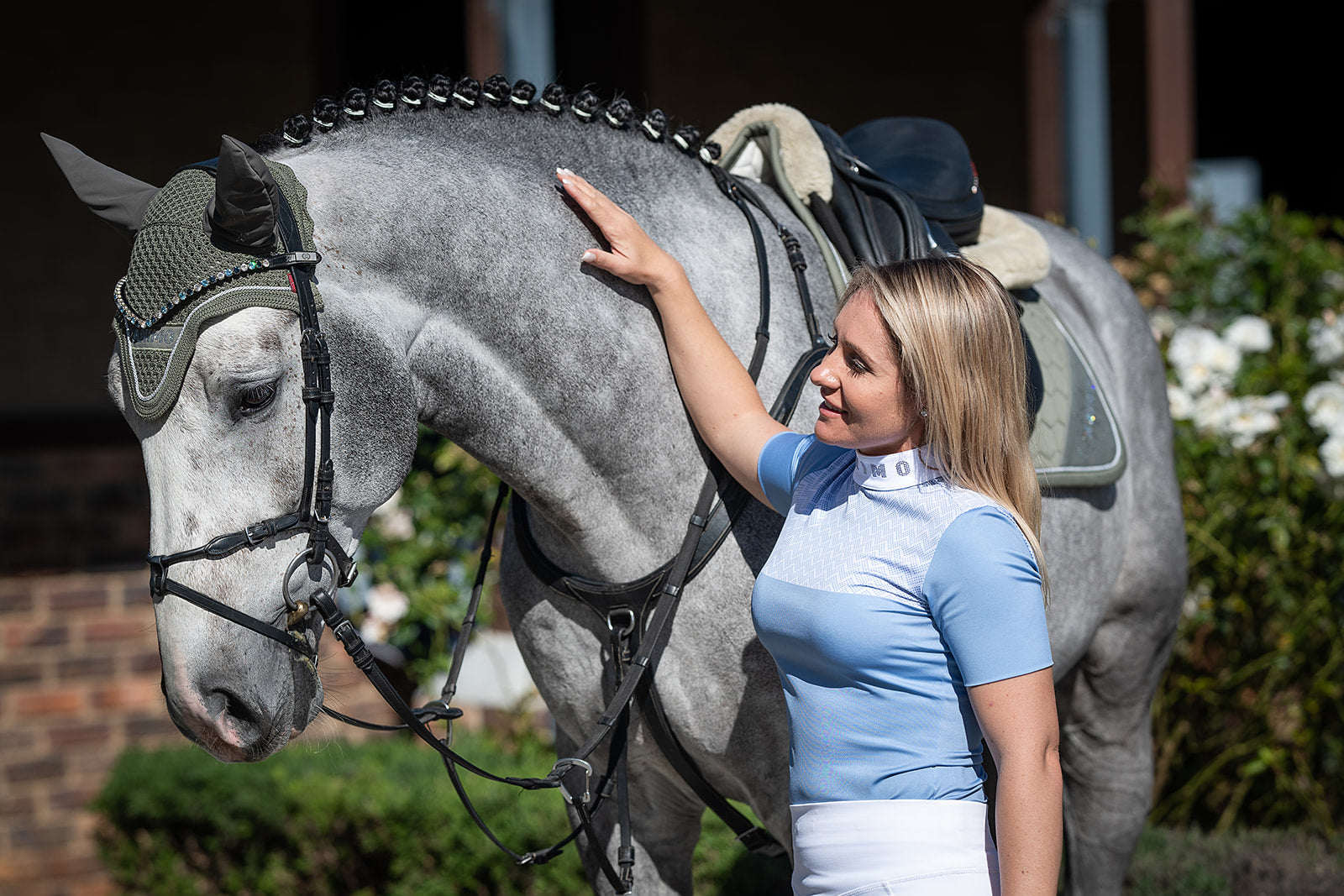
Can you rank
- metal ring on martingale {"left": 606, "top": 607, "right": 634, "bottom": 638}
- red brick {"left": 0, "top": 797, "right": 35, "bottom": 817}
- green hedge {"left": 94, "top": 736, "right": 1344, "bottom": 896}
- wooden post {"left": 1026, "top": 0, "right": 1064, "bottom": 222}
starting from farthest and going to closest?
wooden post {"left": 1026, "top": 0, "right": 1064, "bottom": 222} < red brick {"left": 0, "top": 797, "right": 35, "bottom": 817} < green hedge {"left": 94, "top": 736, "right": 1344, "bottom": 896} < metal ring on martingale {"left": 606, "top": 607, "right": 634, "bottom": 638}

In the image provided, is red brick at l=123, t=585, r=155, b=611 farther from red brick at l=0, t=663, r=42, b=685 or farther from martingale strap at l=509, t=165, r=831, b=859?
martingale strap at l=509, t=165, r=831, b=859

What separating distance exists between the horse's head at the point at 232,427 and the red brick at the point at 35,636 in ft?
12.1

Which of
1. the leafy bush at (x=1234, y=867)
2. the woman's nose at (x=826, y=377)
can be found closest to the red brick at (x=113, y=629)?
the leafy bush at (x=1234, y=867)

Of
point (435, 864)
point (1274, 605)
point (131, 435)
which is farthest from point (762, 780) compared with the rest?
point (131, 435)

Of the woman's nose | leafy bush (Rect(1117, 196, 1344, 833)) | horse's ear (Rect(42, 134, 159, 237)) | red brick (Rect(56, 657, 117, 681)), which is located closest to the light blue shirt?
the woman's nose

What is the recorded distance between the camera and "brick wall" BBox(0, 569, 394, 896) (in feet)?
14.5

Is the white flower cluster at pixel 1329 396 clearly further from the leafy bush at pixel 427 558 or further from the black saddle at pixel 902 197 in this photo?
the leafy bush at pixel 427 558

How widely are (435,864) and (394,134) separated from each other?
2903 mm

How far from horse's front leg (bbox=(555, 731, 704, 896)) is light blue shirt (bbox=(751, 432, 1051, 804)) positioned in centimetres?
52

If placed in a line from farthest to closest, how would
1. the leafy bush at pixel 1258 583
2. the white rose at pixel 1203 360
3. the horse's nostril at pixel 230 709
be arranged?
the white rose at pixel 1203 360 → the leafy bush at pixel 1258 583 → the horse's nostril at pixel 230 709

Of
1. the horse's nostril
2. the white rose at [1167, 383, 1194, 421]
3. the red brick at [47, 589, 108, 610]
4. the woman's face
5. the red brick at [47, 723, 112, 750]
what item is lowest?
the red brick at [47, 723, 112, 750]

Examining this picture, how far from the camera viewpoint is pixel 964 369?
1331mm

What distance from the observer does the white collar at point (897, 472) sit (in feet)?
4.52

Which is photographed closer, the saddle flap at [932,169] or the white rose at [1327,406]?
the saddle flap at [932,169]
